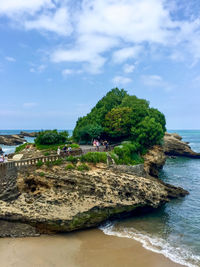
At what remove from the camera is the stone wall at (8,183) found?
15.8 m

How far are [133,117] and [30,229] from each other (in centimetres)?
1963

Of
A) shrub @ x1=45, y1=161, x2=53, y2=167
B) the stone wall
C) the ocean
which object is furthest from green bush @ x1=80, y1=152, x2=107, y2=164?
the stone wall

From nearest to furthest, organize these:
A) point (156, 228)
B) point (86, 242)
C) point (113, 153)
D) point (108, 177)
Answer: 1. point (86, 242)
2. point (156, 228)
3. point (108, 177)
4. point (113, 153)

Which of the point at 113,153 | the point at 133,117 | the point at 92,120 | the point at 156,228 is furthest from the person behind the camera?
the point at 92,120

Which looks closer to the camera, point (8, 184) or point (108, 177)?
point (8, 184)

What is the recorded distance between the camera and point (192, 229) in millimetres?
17391

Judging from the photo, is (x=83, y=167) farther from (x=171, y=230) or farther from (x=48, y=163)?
(x=171, y=230)

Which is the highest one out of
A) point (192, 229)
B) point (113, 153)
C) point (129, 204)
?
point (113, 153)

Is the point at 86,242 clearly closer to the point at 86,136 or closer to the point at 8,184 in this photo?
the point at 8,184

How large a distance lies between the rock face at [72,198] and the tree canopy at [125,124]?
9.08 meters

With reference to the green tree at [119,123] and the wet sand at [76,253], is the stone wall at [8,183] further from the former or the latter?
the green tree at [119,123]

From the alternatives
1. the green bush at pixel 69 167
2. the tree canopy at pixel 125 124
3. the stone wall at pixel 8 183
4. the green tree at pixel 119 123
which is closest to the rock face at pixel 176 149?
the tree canopy at pixel 125 124

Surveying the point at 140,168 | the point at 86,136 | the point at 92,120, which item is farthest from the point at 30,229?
the point at 92,120

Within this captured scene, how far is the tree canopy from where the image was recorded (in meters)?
27.6
